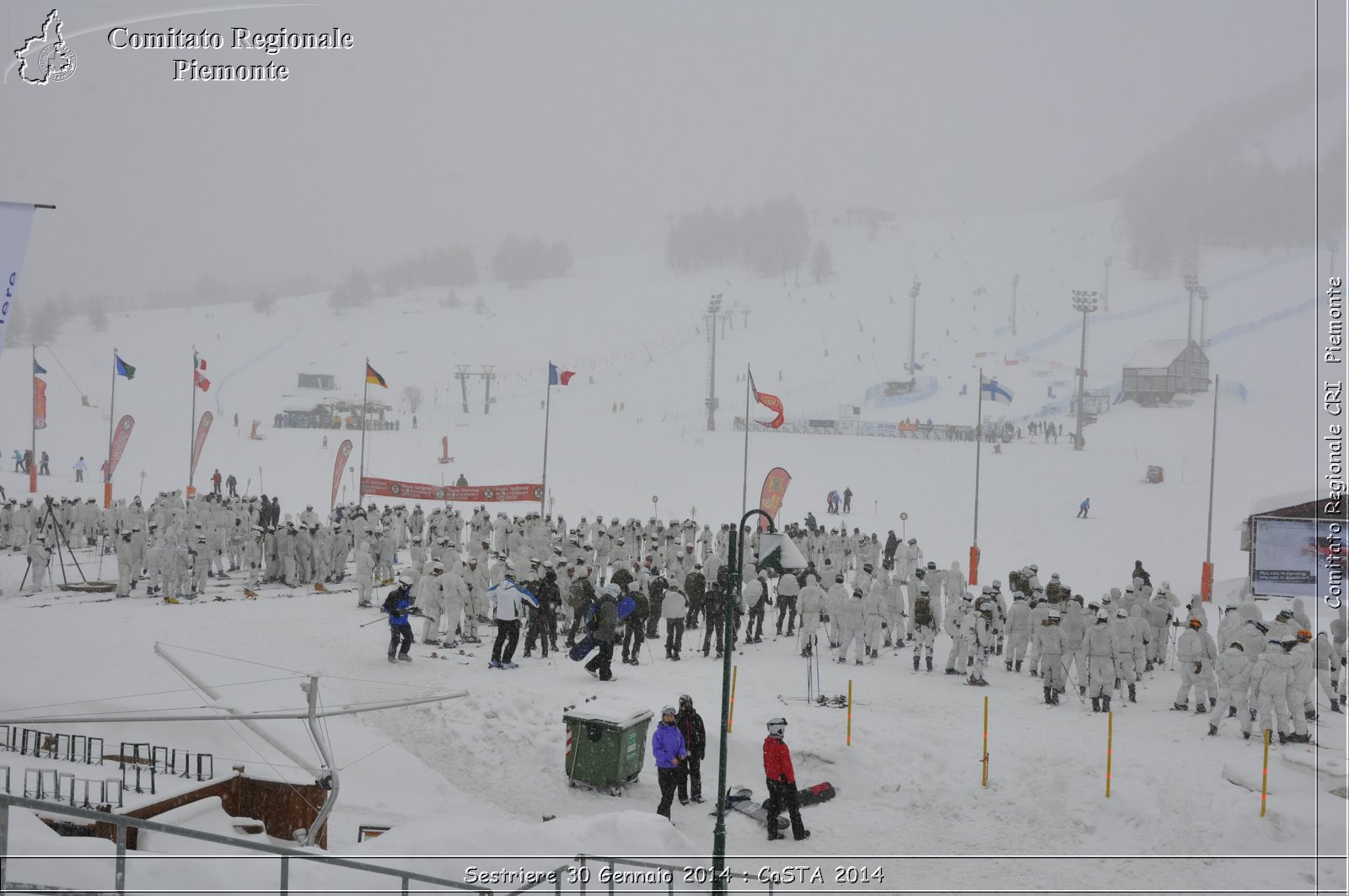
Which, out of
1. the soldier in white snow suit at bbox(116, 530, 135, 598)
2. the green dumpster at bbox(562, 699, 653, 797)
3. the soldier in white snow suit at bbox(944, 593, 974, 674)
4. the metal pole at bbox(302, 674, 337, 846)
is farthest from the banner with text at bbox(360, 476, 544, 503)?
the metal pole at bbox(302, 674, 337, 846)

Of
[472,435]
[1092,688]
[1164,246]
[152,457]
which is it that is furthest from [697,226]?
[1092,688]

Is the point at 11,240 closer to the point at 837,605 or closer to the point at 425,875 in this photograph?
the point at 425,875

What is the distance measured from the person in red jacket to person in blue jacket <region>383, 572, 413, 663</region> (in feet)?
23.9

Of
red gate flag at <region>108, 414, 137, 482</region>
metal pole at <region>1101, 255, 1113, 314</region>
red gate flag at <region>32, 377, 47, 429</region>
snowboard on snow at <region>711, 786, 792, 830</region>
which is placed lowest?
snowboard on snow at <region>711, 786, 792, 830</region>

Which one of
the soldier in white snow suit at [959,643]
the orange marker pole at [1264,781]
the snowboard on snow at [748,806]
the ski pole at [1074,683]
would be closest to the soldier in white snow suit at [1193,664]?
the ski pole at [1074,683]

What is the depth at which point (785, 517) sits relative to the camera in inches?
1570

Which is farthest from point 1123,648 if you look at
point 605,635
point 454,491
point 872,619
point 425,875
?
point 454,491

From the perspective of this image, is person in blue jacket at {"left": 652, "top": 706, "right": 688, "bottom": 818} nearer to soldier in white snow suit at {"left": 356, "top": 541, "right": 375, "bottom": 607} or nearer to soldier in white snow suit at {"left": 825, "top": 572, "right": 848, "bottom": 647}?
soldier in white snow suit at {"left": 825, "top": 572, "right": 848, "bottom": 647}

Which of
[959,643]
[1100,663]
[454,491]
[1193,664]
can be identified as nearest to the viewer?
[1193,664]

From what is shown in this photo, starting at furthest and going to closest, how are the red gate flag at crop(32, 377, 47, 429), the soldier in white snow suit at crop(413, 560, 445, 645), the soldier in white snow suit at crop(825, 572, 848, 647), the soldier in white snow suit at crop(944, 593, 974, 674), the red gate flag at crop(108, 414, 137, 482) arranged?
1. the red gate flag at crop(32, 377, 47, 429)
2. the red gate flag at crop(108, 414, 137, 482)
3. the soldier in white snow suit at crop(825, 572, 848, 647)
4. the soldier in white snow suit at crop(413, 560, 445, 645)
5. the soldier in white snow suit at crop(944, 593, 974, 674)

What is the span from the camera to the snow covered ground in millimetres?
9812

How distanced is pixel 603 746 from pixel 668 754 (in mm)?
1122

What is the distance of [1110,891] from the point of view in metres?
8.83

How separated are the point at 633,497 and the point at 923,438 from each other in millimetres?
22342
